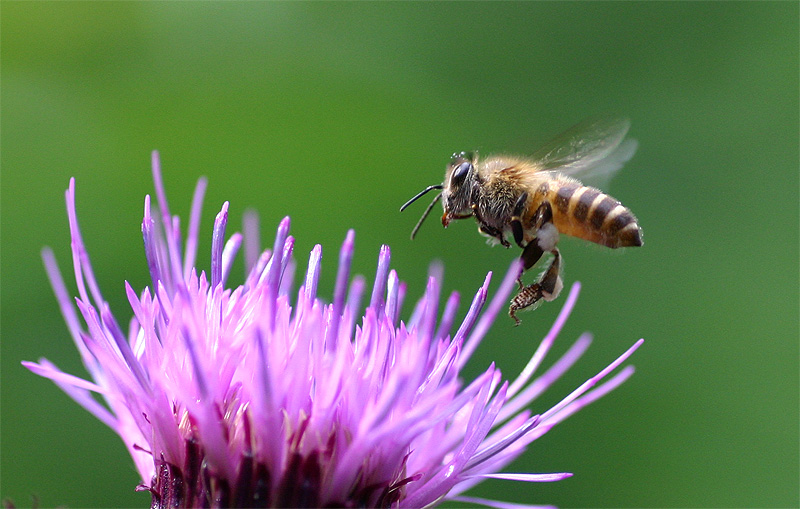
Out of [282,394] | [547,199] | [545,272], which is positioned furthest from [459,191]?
[282,394]

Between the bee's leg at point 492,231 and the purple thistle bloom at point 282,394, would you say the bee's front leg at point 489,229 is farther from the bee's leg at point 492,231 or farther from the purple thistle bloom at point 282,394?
the purple thistle bloom at point 282,394

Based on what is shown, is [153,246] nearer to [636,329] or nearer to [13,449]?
[13,449]

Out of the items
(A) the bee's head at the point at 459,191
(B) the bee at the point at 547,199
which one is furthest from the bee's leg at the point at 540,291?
(A) the bee's head at the point at 459,191

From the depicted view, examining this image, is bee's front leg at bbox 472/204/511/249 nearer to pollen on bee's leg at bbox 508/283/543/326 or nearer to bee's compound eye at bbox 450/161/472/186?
bee's compound eye at bbox 450/161/472/186

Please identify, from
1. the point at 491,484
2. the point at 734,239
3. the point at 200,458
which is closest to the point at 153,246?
the point at 200,458

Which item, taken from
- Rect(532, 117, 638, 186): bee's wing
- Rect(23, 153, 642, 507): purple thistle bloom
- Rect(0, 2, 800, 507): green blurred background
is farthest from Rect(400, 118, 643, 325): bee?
Rect(0, 2, 800, 507): green blurred background
